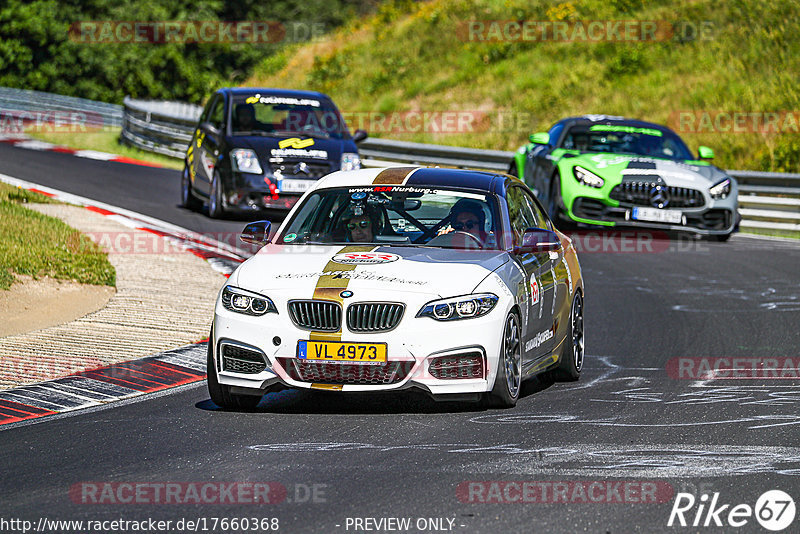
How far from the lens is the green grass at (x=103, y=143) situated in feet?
91.9

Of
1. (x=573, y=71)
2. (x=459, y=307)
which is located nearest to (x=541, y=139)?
(x=459, y=307)

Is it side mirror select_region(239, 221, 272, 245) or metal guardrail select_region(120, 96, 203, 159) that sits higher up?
side mirror select_region(239, 221, 272, 245)

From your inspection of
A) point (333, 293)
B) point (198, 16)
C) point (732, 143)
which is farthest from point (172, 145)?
point (198, 16)

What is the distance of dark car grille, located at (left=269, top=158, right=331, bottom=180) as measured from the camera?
1722 cm

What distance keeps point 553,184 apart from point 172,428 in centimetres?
1109

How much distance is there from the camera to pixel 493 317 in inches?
307

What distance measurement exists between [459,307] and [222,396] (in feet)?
4.85

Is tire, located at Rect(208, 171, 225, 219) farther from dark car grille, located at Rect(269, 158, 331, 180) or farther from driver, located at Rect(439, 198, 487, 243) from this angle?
driver, located at Rect(439, 198, 487, 243)

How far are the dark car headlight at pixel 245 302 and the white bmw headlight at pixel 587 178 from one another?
10.1 m

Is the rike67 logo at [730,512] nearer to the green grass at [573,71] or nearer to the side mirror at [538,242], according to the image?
the side mirror at [538,242]

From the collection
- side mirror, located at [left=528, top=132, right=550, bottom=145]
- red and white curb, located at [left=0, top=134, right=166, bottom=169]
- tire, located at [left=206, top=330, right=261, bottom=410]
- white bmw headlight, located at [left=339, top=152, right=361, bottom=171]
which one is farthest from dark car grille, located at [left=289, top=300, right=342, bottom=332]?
red and white curb, located at [left=0, top=134, right=166, bottom=169]

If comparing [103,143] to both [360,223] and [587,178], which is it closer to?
[587,178]

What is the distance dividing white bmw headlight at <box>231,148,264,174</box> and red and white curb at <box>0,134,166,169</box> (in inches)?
341

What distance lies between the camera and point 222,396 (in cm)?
803
